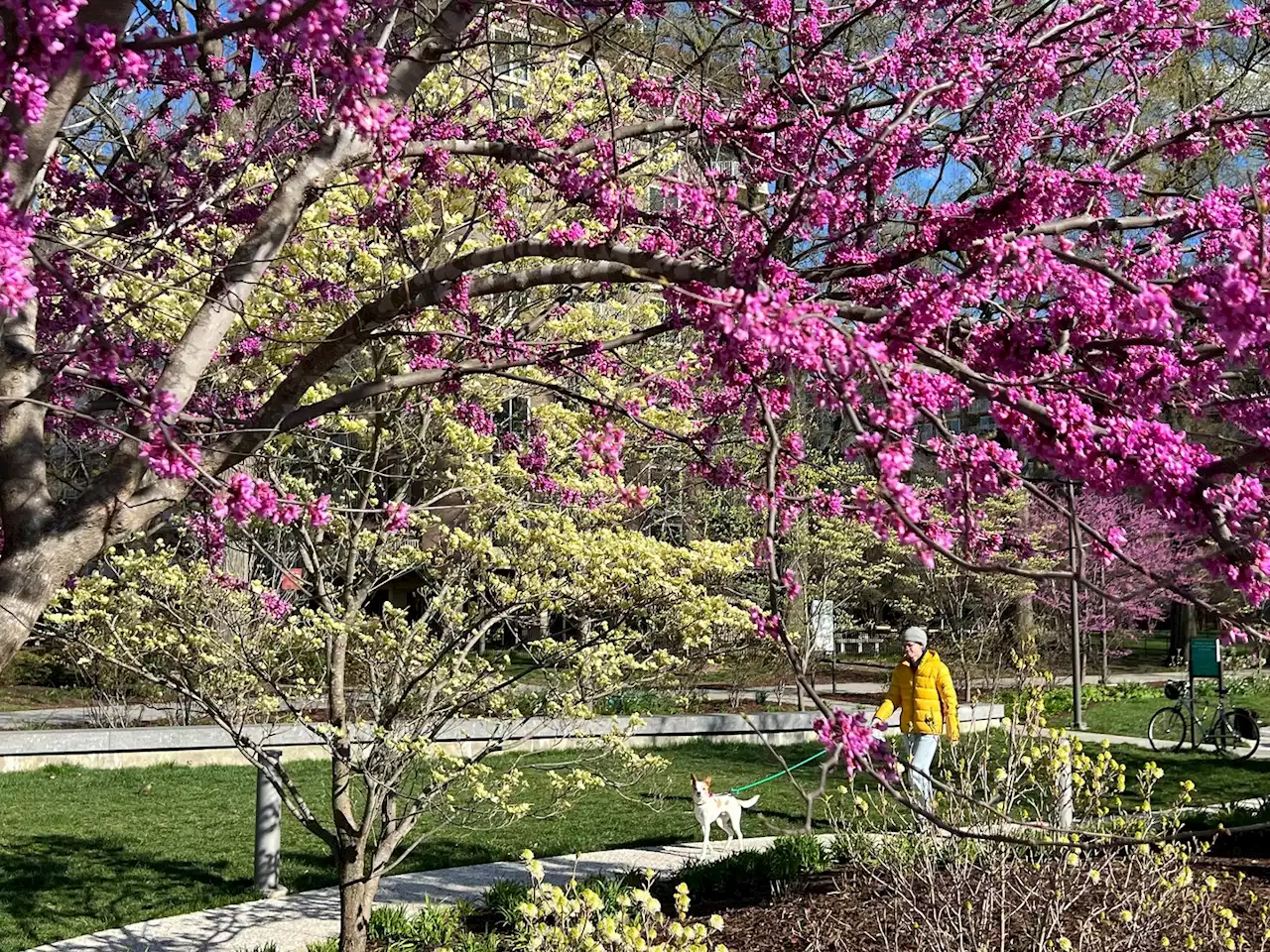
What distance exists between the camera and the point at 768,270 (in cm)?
268

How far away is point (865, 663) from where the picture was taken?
26.9 m

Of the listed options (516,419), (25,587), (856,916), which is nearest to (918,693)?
(856,916)

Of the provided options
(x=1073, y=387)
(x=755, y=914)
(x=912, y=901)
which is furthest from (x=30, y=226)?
(x=755, y=914)

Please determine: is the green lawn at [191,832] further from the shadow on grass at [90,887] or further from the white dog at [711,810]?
the white dog at [711,810]

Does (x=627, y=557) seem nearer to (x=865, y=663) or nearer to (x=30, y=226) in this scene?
(x=30, y=226)

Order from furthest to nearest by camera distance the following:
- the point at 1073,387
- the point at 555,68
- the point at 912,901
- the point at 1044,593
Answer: the point at 1044,593, the point at 555,68, the point at 912,901, the point at 1073,387

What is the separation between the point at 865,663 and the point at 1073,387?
2522 centimetres

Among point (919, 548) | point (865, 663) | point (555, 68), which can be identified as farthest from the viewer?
point (865, 663)

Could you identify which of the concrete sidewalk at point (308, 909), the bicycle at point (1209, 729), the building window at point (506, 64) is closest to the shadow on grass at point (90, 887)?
the concrete sidewalk at point (308, 909)

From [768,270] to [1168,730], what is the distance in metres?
13.4

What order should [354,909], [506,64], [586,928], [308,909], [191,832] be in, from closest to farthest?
[586,928] < [354,909] < [308,909] < [506,64] < [191,832]

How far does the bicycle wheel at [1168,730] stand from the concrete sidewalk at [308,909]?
7.50m

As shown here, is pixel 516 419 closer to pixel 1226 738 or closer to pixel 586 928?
pixel 586 928

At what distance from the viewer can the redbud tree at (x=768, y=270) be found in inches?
89.4
